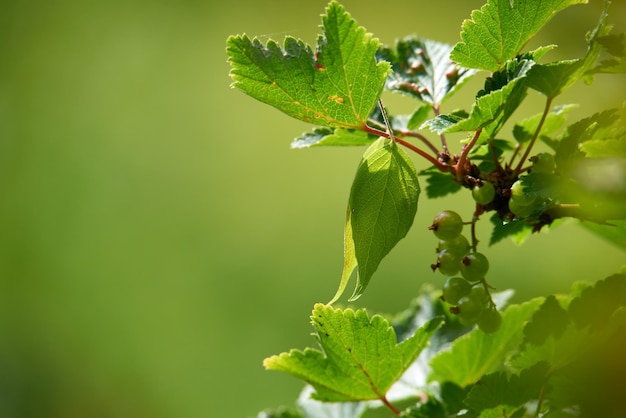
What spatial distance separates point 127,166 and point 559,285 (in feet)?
6.00

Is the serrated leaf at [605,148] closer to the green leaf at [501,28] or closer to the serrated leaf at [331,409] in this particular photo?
the green leaf at [501,28]

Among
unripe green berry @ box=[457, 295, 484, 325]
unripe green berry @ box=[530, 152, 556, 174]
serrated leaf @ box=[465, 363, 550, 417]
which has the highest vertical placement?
unripe green berry @ box=[530, 152, 556, 174]

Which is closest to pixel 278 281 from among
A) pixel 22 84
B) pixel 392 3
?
pixel 392 3

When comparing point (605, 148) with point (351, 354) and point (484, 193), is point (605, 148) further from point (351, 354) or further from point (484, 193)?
point (351, 354)

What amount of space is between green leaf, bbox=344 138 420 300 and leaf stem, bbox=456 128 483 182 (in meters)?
0.04

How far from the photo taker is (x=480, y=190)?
0.41 metres

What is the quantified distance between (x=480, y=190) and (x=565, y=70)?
0.27ft

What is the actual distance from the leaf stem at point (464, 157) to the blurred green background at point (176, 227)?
1.70 m

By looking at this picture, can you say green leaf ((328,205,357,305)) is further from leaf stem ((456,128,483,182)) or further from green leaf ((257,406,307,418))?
green leaf ((257,406,307,418))

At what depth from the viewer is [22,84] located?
348 centimetres

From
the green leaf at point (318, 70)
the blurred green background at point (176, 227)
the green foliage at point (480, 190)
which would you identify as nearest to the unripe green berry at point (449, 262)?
the green foliage at point (480, 190)

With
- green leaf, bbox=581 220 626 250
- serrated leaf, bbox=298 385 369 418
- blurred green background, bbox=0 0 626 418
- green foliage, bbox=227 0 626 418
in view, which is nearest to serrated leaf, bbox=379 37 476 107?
green foliage, bbox=227 0 626 418

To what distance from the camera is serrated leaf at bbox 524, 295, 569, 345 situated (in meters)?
0.43

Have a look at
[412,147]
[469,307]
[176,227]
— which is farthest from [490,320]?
[176,227]
